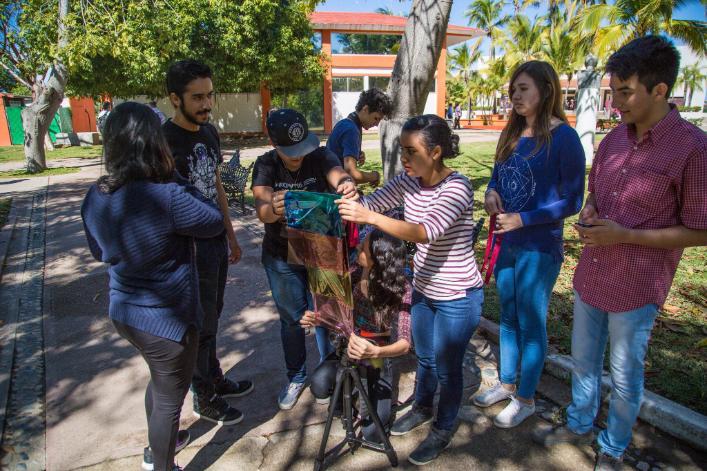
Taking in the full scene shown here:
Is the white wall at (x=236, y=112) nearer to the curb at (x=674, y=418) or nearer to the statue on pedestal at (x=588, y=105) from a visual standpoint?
the statue on pedestal at (x=588, y=105)

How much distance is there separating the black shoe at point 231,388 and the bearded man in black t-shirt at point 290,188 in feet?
0.91

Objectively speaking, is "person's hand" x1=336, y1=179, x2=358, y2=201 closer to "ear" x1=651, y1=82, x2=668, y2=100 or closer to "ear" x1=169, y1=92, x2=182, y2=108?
"ear" x1=169, y1=92, x2=182, y2=108

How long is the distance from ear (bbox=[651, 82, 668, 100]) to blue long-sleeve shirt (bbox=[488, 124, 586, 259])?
46cm

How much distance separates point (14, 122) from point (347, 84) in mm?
18800

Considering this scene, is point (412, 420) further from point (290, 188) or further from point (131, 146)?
point (131, 146)

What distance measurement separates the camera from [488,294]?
4.55 metres

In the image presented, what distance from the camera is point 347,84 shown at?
2923 cm

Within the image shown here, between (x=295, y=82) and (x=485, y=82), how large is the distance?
24.1 meters

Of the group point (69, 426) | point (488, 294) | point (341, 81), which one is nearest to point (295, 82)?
point (341, 81)

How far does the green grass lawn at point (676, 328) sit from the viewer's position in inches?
119

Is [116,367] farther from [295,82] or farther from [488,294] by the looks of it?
[295,82]

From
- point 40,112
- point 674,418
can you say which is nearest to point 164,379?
point 674,418

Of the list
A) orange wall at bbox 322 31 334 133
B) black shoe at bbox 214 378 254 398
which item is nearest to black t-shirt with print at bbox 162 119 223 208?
black shoe at bbox 214 378 254 398

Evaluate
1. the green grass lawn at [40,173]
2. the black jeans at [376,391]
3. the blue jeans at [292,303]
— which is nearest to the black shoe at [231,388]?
the blue jeans at [292,303]
